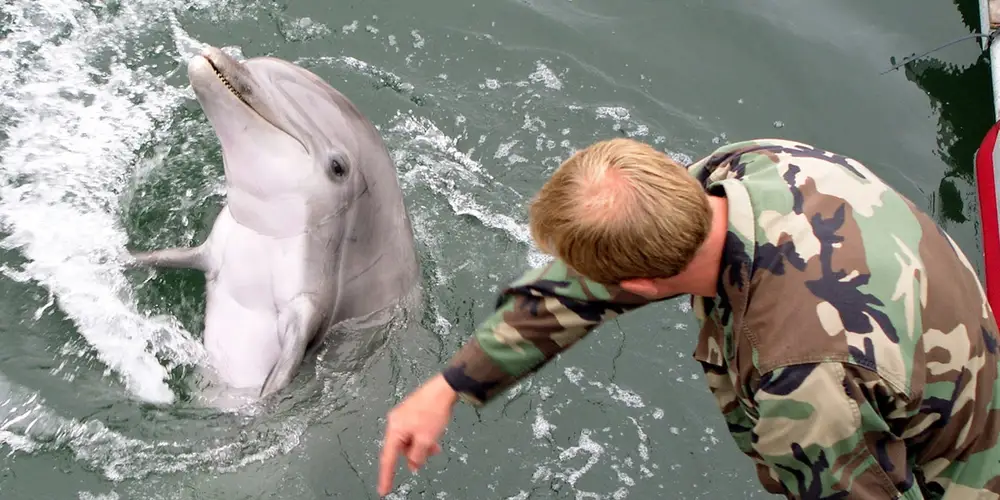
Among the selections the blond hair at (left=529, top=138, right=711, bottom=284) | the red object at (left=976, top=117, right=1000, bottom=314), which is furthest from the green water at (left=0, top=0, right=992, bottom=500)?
the blond hair at (left=529, top=138, right=711, bottom=284)

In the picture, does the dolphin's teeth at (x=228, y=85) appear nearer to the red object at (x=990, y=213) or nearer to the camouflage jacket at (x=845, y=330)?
the camouflage jacket at (x=845, y=330)

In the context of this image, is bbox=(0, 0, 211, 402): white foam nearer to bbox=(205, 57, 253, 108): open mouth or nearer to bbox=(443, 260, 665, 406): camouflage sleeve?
bbox=(205, 57, 253, 108): open mouth

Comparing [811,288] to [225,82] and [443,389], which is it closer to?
[443,389]

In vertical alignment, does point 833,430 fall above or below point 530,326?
above

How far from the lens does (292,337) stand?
5.12 metres

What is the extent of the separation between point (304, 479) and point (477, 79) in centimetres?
390

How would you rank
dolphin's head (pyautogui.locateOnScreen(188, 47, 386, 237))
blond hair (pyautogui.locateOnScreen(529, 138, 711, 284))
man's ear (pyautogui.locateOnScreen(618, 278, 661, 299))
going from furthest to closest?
dolphin's head (pyautogui.locateOnScreen(188, 47, 386, 237))
man's ear (pyautogui.locateOnScreen(618, 278, 661, 299))
blond hair (pyautogui.locateOnScreen(529, 138, 711, 284))

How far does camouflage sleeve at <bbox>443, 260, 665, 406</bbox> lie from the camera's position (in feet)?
12.0

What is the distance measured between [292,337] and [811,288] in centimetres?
316

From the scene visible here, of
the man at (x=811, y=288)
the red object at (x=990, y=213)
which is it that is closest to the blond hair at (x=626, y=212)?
the man at (x=811, y=288)

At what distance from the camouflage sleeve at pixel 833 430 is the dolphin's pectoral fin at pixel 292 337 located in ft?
9.31

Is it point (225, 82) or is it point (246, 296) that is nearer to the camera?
point (225, 82)

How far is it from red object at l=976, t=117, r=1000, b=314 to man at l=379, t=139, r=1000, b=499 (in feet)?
12.4

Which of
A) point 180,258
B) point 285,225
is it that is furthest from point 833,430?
point 180,258
